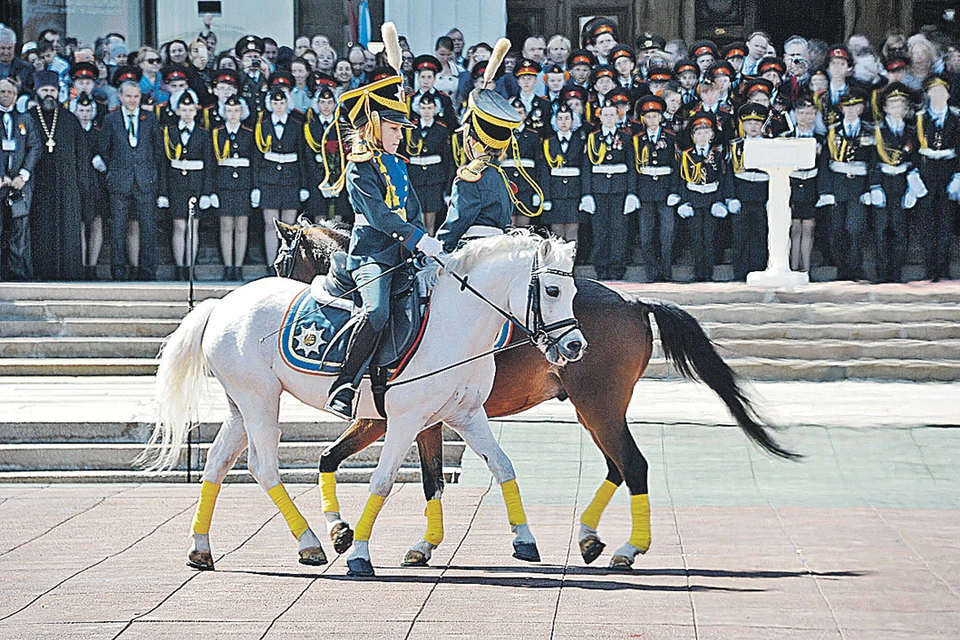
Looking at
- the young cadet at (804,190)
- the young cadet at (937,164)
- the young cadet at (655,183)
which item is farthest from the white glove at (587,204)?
the young cadet at (937,164)

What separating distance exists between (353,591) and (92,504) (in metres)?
3.24

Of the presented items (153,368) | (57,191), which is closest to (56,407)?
(153,368)

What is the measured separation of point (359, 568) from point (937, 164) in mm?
10216

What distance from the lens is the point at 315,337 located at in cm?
751

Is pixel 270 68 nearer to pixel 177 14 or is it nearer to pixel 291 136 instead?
pixel 291 136

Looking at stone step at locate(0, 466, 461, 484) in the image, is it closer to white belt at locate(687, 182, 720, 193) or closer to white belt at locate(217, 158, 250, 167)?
white belt at locate(217, 158, 250, 167)

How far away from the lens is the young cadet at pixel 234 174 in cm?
1588

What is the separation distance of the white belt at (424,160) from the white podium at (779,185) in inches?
121

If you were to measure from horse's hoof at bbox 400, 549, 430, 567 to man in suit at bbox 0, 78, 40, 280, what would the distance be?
372 inches

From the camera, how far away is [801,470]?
1038 cm

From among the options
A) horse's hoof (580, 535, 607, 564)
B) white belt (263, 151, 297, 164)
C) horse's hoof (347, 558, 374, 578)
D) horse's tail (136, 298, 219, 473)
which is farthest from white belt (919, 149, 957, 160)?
horse's hoof (347, 558, 374, 578)

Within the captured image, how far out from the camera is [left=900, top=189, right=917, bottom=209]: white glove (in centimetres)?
1559

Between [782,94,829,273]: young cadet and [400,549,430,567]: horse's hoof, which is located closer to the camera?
[400,549,430,567]: horse's hoof

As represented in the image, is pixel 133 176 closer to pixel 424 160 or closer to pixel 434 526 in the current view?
pixel 424 160
